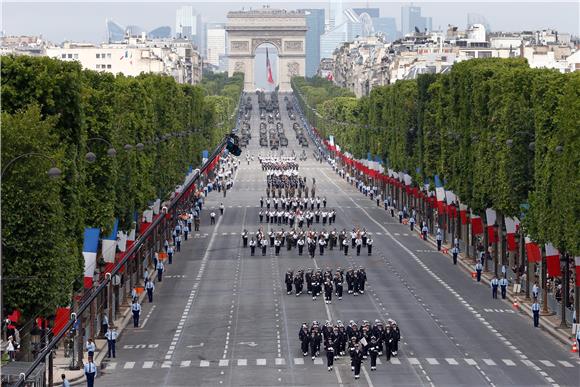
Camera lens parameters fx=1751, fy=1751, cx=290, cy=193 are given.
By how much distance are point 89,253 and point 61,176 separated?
5824mm

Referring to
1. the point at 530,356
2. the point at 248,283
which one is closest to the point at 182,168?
the point at 248,283

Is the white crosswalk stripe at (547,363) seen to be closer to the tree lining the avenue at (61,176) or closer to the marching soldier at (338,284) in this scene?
the tree lining the avenue at (61,176)

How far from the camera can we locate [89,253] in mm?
72562

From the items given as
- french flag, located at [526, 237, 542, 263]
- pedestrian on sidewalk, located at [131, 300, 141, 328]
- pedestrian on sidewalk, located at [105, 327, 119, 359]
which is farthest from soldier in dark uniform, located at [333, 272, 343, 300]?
pedestrian on sidewalk, located at [105, 327, 119, 359]

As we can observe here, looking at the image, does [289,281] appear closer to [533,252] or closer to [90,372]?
[533,252]

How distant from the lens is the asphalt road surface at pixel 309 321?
65375 mm

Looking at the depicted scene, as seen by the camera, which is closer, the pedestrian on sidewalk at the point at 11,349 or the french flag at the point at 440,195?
the pedestrian on sidewalk at the point at 11,349

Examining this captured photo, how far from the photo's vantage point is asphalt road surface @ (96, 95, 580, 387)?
6538 centimetres

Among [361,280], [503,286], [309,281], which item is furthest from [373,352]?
[503,286]

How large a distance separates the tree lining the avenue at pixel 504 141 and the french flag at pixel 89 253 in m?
21.0

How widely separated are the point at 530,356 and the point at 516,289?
23.4 meters

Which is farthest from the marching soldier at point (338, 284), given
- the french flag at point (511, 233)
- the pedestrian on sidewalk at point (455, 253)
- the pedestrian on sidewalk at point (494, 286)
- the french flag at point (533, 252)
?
the pedestrian on sidewalk at point (455, 253)

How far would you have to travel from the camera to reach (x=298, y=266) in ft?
353

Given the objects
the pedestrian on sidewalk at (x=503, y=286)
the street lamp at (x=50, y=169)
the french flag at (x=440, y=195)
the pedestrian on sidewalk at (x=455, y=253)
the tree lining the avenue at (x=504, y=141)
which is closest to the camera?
the street lamp at (x=50, y=169)
